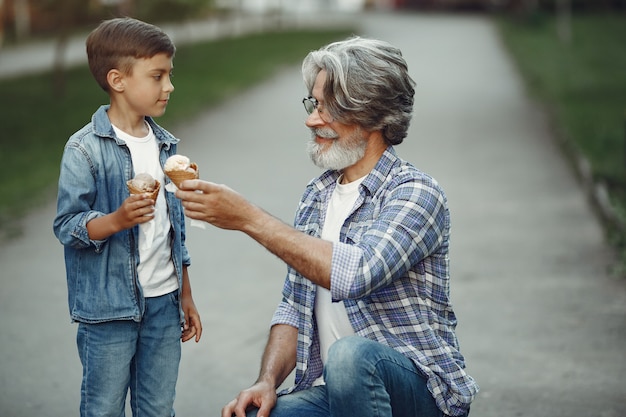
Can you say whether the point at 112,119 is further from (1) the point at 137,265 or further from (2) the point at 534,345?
(2) the point at 534,345

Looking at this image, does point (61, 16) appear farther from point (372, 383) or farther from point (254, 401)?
point (372, 383)

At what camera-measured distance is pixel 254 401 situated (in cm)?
355

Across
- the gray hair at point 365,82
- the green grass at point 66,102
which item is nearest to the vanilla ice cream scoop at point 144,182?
the gray hair at point 365,82

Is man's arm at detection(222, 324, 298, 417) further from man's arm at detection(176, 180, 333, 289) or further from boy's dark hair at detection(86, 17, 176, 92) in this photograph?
boy's dark hair at detection(86, 17, 176, 92)

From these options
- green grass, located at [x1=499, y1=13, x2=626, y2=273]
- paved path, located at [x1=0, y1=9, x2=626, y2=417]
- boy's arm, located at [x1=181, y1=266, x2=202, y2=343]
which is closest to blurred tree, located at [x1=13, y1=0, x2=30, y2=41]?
green grass, located at [x1=499, y1=13, x2=626, y2=273]

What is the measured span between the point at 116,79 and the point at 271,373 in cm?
113

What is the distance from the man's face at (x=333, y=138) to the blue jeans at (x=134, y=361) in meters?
0.71

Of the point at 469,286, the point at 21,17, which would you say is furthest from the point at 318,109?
the point at 21,17

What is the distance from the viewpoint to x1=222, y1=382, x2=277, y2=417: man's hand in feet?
11.5

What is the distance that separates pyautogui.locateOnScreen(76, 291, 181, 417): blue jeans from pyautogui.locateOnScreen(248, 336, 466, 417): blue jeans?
38 cm

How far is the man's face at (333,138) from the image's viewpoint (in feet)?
11.9

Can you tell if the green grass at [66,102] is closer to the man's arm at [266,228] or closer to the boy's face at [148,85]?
the boy's face at [148,85]

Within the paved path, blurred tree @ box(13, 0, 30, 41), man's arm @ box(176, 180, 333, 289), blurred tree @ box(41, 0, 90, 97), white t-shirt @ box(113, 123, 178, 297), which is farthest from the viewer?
blurred tree @ box(13, 0, 30, 41)

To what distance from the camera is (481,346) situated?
19.9 ft
